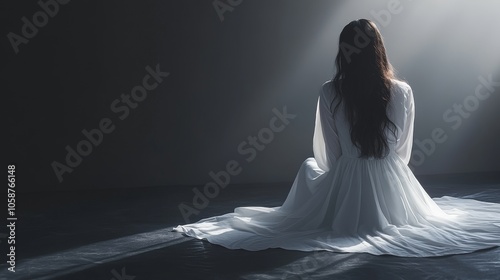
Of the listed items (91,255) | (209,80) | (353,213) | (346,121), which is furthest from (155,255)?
(209,80)

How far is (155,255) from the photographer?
10.4 feet

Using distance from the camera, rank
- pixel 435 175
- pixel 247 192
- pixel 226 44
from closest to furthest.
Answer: pixel 247 192
pixel 226 44
pixel 435 175

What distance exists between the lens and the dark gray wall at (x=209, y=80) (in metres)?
5.29

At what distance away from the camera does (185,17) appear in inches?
215

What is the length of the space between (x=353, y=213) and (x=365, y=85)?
25.7 inches

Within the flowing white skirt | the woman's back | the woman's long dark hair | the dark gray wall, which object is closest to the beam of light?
the flowing white skirt

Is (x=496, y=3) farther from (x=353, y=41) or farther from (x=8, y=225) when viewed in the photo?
(x=8, y=225)

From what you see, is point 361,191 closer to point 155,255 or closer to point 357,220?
point 357,220

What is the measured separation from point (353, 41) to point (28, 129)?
3.06 meters

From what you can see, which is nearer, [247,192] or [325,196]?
[325,196]

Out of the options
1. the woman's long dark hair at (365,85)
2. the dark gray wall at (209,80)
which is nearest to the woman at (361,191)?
the woman's long dark hair at (365,85)

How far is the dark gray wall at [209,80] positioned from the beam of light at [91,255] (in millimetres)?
1888

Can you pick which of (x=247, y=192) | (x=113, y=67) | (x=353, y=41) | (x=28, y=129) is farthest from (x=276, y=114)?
(x=353, y=41)

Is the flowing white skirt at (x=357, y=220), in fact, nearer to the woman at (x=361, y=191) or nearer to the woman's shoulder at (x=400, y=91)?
the woman at (x=361, y=191)
